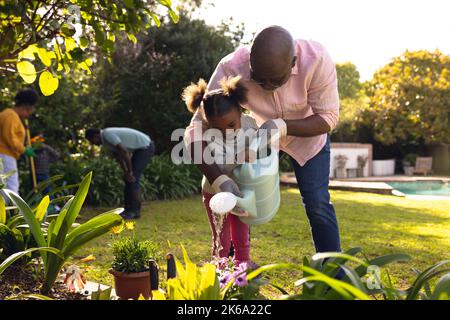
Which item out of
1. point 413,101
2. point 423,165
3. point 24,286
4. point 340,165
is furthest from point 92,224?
point 413,101

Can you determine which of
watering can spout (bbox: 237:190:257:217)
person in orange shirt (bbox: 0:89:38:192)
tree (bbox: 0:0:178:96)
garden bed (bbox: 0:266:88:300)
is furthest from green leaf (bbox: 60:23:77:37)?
person in orange shirt (bbox: 0:89:38:192)

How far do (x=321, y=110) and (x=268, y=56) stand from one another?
1.70ft

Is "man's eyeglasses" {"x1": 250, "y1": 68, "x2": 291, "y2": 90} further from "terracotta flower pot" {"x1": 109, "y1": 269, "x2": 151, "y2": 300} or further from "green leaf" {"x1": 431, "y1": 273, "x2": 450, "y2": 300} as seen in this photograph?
"green leaf" {"x1": 431, "y1": 273, "x2": 450, "y2": 300}

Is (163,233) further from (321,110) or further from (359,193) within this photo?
(359,193)

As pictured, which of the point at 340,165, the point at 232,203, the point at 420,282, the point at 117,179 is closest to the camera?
the point at 420,282

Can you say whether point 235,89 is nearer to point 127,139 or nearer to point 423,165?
point 127,139

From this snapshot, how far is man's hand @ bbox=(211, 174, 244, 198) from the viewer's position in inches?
82.3

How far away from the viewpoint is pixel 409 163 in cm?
2022

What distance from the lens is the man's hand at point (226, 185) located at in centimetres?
209

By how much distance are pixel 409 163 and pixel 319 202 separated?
19.2 metres

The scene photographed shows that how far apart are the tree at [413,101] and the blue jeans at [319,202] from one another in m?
17.9

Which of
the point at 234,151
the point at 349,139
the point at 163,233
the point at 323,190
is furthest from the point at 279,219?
the point at 349,139

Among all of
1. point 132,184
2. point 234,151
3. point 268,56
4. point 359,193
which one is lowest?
point 359,193

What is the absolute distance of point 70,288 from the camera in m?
2.12
